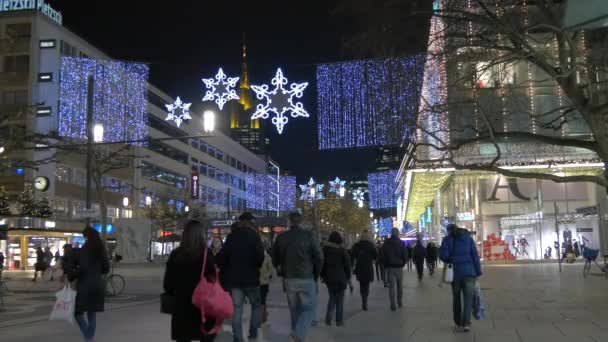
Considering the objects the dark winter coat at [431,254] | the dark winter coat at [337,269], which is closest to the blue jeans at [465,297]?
the dark winter coat at [337,269]

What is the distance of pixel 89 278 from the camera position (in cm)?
896

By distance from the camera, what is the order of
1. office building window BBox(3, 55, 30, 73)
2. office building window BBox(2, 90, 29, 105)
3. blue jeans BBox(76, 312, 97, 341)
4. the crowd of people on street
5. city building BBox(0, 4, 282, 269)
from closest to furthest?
the crowd of people on street → blue jeans BBox(76, 312, 97, 341) → city building BBox(0, 4, 282, 269) → office building window BBox(2, 90, 29, 105) → office building window BBox(3, 55, 30, 73)

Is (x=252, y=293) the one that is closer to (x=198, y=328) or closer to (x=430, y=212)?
(x=198, y=328)

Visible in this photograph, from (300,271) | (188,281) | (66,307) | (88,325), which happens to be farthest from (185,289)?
(88,325)

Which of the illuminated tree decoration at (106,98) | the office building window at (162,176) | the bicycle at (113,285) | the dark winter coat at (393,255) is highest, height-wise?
the office building window at (162,176)

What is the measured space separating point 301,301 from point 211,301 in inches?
113

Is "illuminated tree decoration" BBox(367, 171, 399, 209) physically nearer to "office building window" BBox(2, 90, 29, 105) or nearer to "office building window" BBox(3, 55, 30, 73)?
"office building window" BBox(2, 90, 29, 105)

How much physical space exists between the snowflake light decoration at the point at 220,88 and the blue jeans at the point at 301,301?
35.5ft

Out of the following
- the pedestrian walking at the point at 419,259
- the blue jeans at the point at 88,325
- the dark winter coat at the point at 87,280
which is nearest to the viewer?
the dark winter coat at the point at 87,280

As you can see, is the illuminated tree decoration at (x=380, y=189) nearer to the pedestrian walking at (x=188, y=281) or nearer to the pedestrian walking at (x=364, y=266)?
the pedestrian walking at (x=364, y=266)

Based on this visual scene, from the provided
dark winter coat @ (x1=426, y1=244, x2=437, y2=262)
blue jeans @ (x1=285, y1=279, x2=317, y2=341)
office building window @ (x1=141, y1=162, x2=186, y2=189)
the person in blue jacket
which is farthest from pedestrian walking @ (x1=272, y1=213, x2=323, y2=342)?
office building window @ (x1=141, y1=162, x2=186, y2=189)

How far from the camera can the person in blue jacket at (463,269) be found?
10797mm

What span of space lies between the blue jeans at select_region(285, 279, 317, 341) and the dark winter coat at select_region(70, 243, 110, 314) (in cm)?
255

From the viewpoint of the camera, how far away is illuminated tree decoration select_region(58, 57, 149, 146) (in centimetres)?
2852
